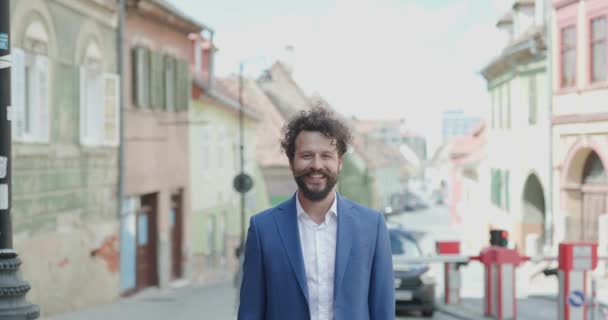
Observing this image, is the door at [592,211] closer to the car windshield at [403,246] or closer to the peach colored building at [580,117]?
the peach colored building at [580,117]

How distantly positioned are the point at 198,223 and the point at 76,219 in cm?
1145

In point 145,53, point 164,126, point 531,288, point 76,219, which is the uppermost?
point 145,53

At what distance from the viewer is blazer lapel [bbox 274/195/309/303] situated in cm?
414

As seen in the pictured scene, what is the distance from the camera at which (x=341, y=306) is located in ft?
13.5

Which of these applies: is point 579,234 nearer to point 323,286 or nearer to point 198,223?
point 198,223

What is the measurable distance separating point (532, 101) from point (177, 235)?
35.2ft

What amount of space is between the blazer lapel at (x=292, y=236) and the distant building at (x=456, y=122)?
187 metres

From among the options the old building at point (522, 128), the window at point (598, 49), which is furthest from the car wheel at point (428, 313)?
the old building at point (522, 128)

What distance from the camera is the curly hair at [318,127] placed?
4.27 meters

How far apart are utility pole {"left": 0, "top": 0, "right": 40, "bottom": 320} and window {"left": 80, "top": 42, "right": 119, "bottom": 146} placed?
36.1 ft

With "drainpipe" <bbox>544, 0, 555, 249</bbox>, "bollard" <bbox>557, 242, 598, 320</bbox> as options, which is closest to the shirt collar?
"bollard" <bbox>557, 242, 598, 320</bbox>

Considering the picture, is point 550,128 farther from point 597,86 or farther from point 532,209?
point 532,209

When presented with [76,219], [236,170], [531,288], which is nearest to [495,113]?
[236,170]

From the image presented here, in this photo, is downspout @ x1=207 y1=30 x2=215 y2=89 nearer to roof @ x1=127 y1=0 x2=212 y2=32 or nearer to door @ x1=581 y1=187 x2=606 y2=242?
roof @ x1=127 y1=0 x2=212 y2=32
